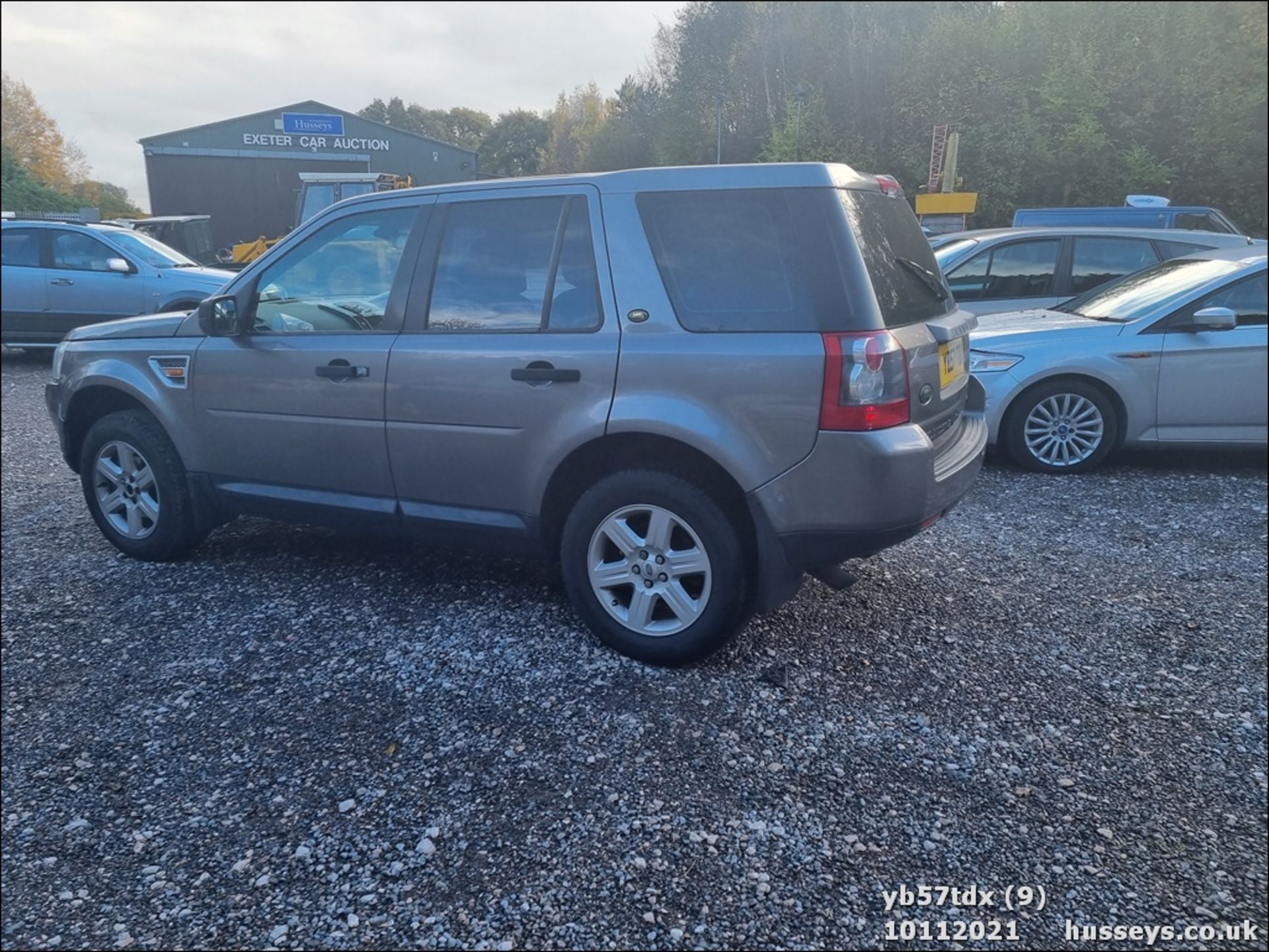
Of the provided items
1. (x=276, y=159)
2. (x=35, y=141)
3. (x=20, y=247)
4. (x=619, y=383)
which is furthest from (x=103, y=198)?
(x=619, y=383)

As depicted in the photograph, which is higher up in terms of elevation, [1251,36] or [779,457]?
[1251,36]

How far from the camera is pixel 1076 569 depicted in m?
4.61

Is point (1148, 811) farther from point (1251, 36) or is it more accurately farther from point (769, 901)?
point (1251, 36)

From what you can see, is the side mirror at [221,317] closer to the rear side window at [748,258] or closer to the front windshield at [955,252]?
the rear side window at [748,258]

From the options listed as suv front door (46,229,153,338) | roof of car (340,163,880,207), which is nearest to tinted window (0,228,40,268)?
suv front door (46,229,153,338)

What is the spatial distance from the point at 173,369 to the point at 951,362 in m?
3.62

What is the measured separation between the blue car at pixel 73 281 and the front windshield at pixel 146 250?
0.01 metres

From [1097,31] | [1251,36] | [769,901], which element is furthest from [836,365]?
[1251,36]

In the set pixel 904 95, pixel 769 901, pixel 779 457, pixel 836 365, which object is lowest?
pixel 769 901

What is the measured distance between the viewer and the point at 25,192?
1106 inches

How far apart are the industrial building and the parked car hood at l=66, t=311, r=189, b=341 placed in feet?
4.77

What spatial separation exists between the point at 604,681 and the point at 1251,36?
50.0 feet

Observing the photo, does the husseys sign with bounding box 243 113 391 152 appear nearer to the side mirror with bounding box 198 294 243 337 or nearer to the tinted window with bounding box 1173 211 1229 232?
the side mirror with bounding box 198 294 243 337

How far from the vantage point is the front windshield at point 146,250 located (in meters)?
11.5
